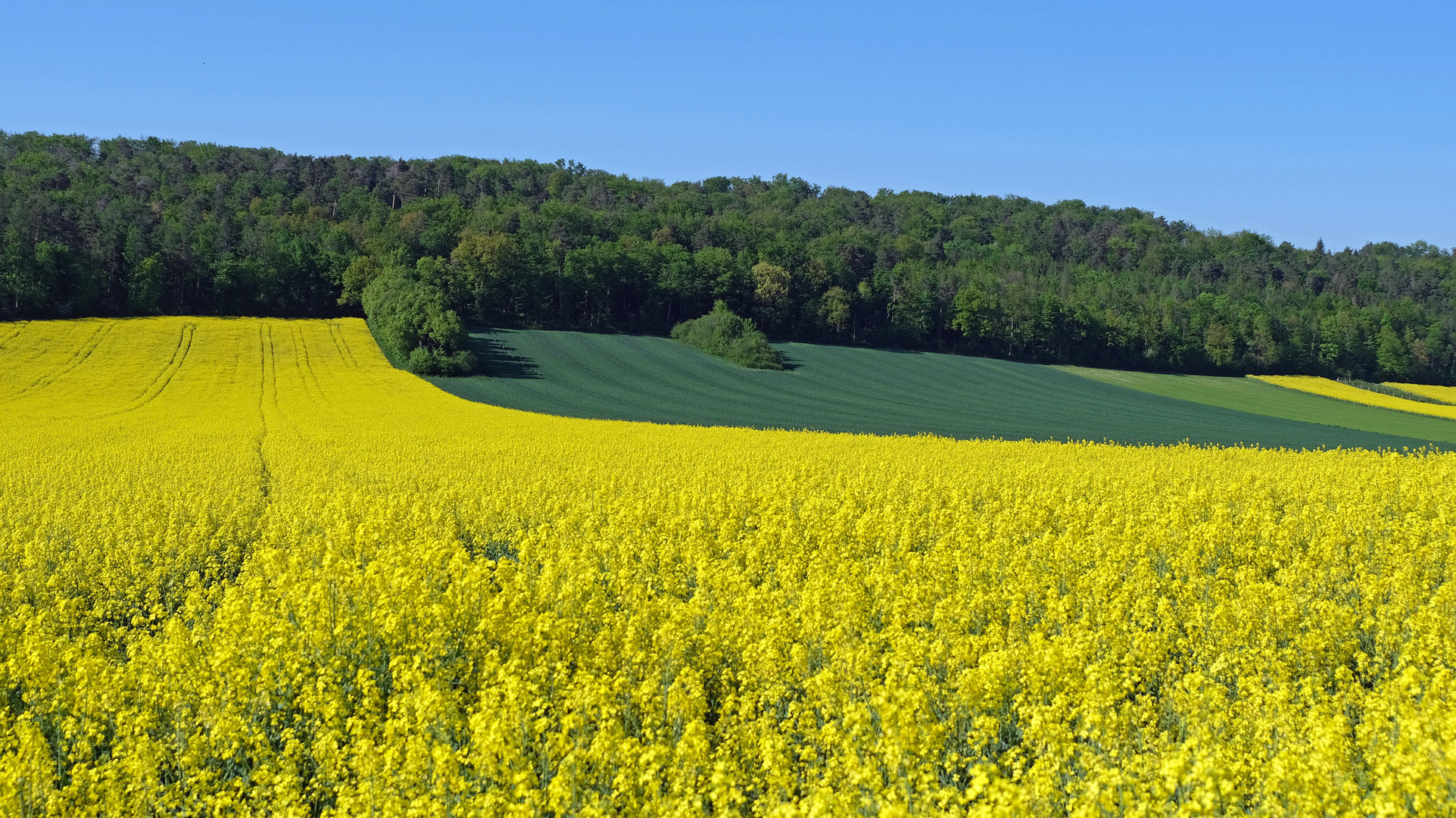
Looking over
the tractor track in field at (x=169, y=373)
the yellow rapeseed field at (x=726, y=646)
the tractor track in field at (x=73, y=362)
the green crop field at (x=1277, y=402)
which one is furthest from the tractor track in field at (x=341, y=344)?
the green crop field at (x=1277, y=402)

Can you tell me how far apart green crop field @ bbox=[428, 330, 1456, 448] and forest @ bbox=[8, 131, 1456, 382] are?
7473 millimetres

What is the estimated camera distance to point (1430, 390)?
8419cm

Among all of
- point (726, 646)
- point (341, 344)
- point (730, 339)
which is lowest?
point (726, 646)

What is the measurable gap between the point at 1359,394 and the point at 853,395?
4898cm

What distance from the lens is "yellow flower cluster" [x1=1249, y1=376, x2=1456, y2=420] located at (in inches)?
2549

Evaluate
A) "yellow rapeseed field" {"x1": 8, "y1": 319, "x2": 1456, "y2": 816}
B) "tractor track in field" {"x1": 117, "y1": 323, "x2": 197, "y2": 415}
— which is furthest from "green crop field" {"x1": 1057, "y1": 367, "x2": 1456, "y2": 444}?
"tractor track in field" {"x1": 117, "y1": 323, "x2": 197, "y2": 415}

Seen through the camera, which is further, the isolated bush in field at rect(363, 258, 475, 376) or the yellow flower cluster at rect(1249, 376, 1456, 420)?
the yellow flower cluster at rect(1249, 376, 1456, 420)

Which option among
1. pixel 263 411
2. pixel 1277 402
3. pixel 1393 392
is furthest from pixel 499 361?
pixel 1393 392

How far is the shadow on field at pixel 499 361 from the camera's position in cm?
5969

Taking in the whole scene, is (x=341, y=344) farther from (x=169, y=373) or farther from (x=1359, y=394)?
(x=1359, y=394)

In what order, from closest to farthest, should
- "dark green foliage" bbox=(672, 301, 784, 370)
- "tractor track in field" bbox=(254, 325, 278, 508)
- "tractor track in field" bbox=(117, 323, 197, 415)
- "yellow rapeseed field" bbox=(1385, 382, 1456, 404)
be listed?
"tractor track in field" bbox=(254, 325, 278, 508), "tractor track in field" bbox=(117, 323, 197, 415), "dark green foliage" bbox=(672, 301, 784, 370), "yellow rapeseed field" bbox=(1385, 382, 1456, 404)

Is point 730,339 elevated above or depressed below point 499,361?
above

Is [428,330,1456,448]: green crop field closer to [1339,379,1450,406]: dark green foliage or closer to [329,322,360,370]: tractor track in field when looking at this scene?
[329,322,360,370]: tractor track in field

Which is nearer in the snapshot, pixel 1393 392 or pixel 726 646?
pixel 726 646
